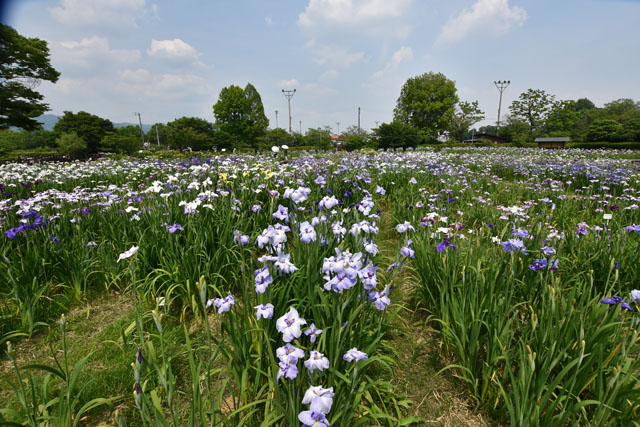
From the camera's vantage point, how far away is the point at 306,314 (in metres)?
2.20

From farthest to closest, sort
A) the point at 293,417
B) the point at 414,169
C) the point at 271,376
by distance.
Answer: the point at 414,169
the point at 271,376
the point at 293,417

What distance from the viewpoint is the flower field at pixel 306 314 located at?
148cm

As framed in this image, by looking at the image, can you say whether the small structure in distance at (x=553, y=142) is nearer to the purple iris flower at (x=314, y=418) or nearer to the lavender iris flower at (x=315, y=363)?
the lavender iris flower at (x=315, y=363)

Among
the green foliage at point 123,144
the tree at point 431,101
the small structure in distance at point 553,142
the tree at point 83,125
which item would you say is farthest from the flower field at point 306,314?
the tree at point 431,101

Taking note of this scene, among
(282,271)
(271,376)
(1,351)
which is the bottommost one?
(1,351)

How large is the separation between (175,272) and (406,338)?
7.73ft

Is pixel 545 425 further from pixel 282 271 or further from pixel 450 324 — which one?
pixel 282 271

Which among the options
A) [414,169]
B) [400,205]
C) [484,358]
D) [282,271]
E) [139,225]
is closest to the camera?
[282,271]

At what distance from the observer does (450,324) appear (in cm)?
232

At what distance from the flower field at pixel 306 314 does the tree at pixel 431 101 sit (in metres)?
53.8

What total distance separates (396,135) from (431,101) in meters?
29.5

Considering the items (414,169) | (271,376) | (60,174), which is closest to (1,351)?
(271,376)

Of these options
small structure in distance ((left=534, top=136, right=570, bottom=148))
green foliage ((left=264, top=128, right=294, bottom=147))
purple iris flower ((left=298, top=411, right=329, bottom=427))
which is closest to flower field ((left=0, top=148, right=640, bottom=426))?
purple iris flower ((left=298, top=411, right=329, bottom=427))

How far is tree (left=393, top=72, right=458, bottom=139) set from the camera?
5247 cm
